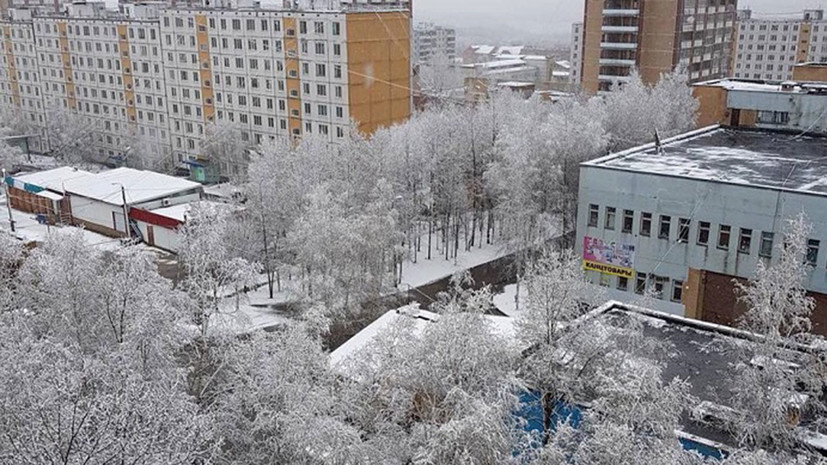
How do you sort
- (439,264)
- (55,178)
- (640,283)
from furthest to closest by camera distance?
(55,178)
(439,264)
(640,283)

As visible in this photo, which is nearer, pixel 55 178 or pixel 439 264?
pixel 439 264

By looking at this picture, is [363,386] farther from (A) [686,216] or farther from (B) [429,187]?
(B) [429,187]

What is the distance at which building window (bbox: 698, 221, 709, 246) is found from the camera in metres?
21.6

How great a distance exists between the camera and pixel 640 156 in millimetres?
25562

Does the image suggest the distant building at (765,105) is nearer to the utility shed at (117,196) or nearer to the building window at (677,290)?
the building window at (677,290)

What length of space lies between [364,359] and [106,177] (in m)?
32.7

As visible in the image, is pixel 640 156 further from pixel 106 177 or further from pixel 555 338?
pixel 106 177

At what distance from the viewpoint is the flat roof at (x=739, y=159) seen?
2212 centimetres

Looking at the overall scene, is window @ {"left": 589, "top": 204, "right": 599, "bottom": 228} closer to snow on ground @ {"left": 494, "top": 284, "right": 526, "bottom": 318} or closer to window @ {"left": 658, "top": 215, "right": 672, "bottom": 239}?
window @ {"left": 658, "top": 215, "right": 672, "bottom": 239}

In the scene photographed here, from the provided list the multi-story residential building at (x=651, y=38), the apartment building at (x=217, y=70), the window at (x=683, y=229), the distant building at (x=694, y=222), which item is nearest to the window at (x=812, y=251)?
the distant building at (x=694, y=222)

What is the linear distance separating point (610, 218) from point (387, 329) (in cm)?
1410

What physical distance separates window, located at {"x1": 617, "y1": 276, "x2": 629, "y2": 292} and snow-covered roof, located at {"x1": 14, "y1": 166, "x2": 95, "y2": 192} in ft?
97.0

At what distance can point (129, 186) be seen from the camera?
37.2 meters

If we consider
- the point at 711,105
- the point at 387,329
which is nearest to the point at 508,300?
the point at 711,105
